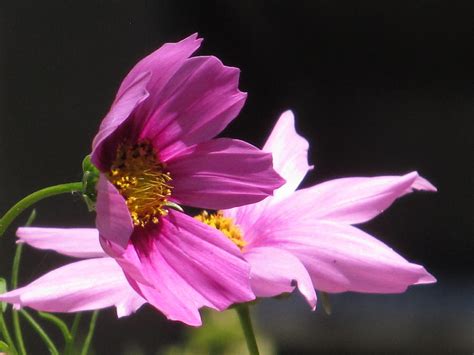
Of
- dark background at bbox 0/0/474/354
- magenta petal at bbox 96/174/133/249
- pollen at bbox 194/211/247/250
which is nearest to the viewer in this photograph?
magenta petal at bbox 96/174/133/249

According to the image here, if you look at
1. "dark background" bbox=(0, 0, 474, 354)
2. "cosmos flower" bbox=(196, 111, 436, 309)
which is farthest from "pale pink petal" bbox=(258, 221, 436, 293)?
"dark background" bbox=(0, 0, 474, 354)

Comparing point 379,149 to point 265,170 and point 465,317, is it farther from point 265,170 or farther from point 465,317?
point 265,170

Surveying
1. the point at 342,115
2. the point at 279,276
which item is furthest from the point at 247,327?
the point at 342,115

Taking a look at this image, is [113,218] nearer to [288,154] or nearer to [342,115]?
[288,154]

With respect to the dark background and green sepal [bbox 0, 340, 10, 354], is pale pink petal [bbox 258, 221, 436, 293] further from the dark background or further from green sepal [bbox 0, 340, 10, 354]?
the dark background

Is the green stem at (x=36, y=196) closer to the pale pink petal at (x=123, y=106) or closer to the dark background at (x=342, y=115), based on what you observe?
the pale pink petal at (x=123, y=106)

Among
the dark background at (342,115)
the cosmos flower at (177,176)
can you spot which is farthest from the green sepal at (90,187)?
the dark background at (342,115)

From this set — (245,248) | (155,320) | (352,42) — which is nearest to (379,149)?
(352,42)
